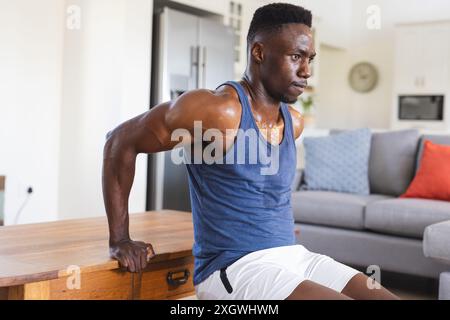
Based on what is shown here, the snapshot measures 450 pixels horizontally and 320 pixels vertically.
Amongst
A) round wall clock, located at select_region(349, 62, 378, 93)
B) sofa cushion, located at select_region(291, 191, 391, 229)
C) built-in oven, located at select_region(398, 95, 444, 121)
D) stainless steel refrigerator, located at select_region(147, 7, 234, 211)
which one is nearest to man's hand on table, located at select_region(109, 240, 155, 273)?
sofa cushion, located at select_region(291, 191, 391, 229)

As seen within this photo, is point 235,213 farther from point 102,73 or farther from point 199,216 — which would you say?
point 102,73

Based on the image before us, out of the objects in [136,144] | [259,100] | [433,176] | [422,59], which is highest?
[422,59]

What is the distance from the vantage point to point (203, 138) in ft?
4.43

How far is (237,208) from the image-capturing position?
1352 millimetres

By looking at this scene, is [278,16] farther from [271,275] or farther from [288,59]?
[271,275]

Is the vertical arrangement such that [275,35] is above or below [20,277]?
above

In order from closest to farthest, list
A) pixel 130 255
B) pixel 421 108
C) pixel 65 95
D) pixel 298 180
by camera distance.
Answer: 1. pixel 130 255
2. pixel 298 180
3. pixel 65 95
4. pixel 421 108

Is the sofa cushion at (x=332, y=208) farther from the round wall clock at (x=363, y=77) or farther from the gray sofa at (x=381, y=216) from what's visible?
the round wall clock at (x=363, y=77)

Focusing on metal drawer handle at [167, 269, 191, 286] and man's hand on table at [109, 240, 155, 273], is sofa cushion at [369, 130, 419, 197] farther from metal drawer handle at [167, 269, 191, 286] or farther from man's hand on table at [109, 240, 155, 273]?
man's hand on table at [109, 240, 155, 273]

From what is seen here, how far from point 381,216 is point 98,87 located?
2.30m

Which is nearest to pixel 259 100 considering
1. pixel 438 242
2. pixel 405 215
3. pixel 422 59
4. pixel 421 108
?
pixel 438 242

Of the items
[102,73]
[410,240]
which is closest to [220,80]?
[102,73]

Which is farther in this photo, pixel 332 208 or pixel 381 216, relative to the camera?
pixel 332 208

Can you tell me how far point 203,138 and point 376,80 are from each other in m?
7.25
